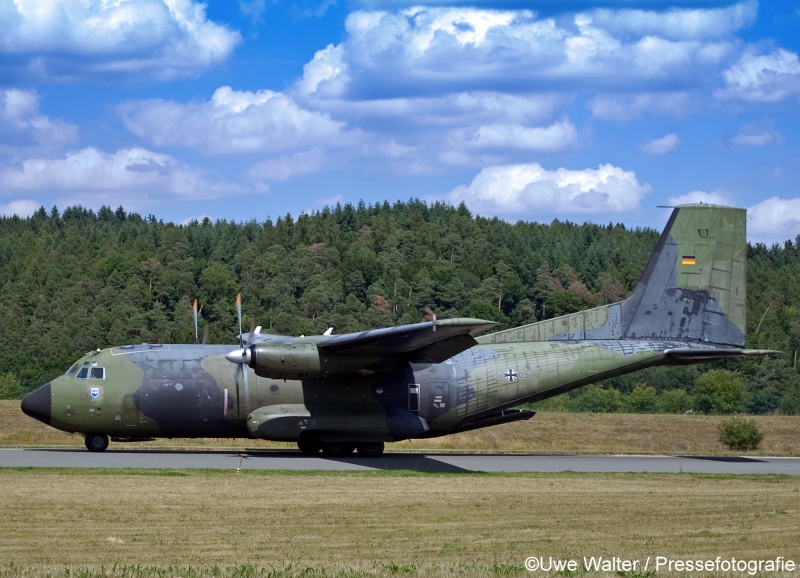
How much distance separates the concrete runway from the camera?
77.3 ft

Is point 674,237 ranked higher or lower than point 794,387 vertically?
higher

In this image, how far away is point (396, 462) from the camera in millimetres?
25438

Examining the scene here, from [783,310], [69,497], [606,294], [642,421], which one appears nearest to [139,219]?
[606,294]

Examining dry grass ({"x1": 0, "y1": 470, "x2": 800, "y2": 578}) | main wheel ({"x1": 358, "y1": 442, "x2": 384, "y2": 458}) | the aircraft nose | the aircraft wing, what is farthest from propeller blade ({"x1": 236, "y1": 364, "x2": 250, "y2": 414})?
the aircraft nose

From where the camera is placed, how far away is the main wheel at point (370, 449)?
86.5 feet

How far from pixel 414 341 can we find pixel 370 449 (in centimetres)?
418

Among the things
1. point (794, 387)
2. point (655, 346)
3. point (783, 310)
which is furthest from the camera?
point (783, 310)

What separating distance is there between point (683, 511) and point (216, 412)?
12.8 metres

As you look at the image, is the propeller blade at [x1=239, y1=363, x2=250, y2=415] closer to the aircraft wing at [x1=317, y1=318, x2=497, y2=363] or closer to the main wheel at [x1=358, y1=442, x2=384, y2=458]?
the aircraft wing at [x1=317, y1=318, x2=497, y2=363]

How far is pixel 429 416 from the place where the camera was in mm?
26547

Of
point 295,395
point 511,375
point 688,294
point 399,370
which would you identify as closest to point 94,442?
point 295,395

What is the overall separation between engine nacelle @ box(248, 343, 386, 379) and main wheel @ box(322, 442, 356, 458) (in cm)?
218

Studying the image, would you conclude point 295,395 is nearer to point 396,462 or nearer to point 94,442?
point 396,462

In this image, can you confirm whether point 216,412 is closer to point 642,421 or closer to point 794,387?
point 642,421
